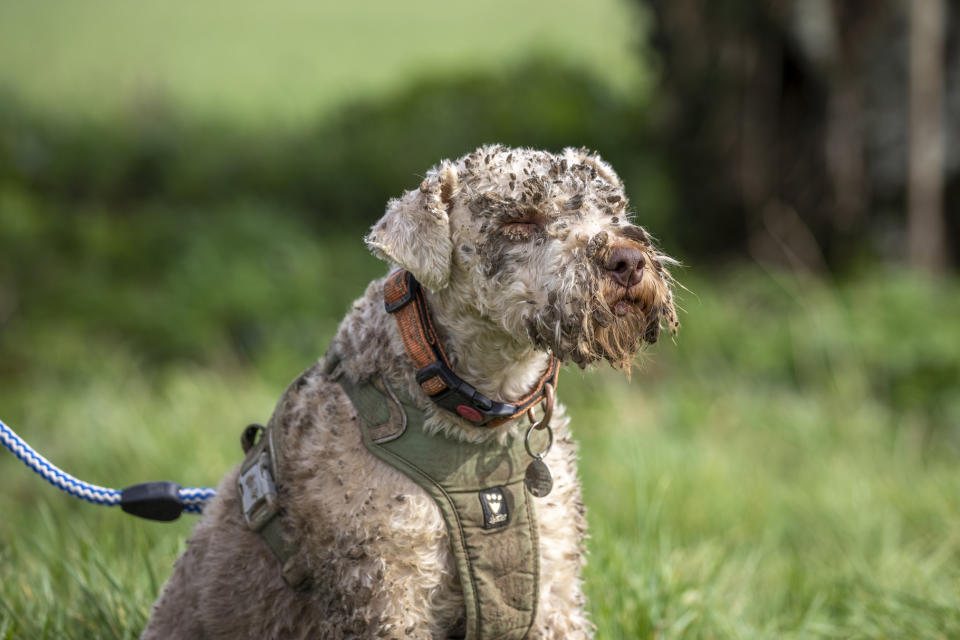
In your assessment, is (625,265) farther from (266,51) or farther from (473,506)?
(266,51)

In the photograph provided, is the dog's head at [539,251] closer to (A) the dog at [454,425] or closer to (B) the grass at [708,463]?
(A) the dog at [454,425]

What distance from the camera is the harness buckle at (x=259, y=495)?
2601 millimetres

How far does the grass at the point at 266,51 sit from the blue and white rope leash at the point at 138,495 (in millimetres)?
8251

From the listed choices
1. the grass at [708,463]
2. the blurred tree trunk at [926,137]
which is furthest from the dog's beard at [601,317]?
the blurred tree trunk at [926,137]

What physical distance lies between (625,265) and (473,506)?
79 centimetres

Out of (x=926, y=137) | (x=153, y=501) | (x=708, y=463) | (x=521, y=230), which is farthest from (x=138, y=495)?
(x=926, y=137)

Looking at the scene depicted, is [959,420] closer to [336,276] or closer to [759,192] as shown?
[759,192]

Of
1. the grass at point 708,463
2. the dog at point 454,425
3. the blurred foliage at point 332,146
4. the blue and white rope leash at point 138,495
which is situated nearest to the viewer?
the dog at point 454,425

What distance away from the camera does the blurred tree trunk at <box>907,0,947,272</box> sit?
896 centimetres

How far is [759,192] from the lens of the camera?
10.1 metres

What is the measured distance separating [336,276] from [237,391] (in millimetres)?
3041

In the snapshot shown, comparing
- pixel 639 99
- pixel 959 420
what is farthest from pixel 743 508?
pixel 639 99

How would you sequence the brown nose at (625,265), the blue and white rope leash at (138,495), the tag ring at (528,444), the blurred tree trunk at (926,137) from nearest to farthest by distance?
the brown nose at (625,265) < the tag ring at (528,444) < the blue and white rope leash at (138,495) < the blurred tree trunk at (926,137)

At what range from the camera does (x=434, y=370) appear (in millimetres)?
2488
